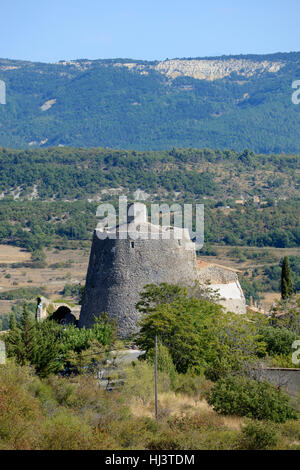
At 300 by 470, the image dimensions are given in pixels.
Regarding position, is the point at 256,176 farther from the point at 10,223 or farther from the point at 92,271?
the point at 92,271

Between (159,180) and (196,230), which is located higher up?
(159,180)

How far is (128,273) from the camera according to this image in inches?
1449

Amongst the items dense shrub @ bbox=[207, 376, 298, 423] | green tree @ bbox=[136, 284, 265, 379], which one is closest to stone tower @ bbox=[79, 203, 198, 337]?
green tree @ bbox=[136, 284, 265, 379]

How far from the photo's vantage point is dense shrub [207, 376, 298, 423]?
89.0 ft

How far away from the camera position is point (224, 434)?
23.7m

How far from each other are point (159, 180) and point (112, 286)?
121052 millimetres

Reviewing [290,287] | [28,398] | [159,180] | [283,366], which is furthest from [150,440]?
[159,180]

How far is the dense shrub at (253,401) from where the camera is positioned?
27.1 m

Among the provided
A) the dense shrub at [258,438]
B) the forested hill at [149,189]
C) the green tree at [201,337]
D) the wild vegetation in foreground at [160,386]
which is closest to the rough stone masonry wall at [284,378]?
the wild vegetation in foreground at [160,386]

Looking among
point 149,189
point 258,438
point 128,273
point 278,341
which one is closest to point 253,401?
point 258,438

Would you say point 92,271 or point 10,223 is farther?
point 10,223

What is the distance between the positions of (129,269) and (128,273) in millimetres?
184

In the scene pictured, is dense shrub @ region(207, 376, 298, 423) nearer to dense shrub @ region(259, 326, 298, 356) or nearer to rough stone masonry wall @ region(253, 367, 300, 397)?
rough stone masonry wall @ region(253, 367, 300, 397)

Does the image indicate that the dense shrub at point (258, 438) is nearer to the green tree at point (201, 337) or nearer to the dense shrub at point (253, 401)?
the dense shrub at point (253, 401)
